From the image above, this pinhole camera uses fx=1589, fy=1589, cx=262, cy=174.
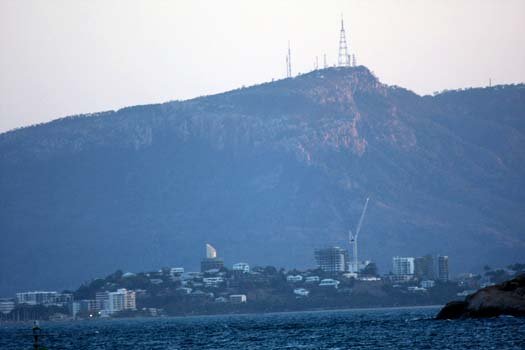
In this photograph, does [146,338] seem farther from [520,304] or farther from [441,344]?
[441,344]

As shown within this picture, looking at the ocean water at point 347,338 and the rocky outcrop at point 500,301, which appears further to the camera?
the rocky outcrop at point 500,301

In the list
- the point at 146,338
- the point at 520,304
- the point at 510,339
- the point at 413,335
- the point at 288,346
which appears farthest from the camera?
the point at 146,338

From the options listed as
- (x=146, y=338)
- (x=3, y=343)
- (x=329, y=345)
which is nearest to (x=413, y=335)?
(x=329, y=345)

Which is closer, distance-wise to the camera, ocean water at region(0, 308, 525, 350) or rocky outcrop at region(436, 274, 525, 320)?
ocean water at region(0, 308, 525, 350)

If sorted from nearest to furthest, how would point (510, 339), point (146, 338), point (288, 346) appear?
1. point (510, 339)
2. point (288, 346)
3. point (146, 338)

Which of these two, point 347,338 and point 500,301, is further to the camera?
point 500,301

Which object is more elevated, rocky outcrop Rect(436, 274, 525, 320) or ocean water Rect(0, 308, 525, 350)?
rocky outcrop Rect(436, 274, 525, 320)

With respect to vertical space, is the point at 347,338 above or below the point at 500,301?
below

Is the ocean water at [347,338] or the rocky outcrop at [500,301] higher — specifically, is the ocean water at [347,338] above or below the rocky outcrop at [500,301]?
below
